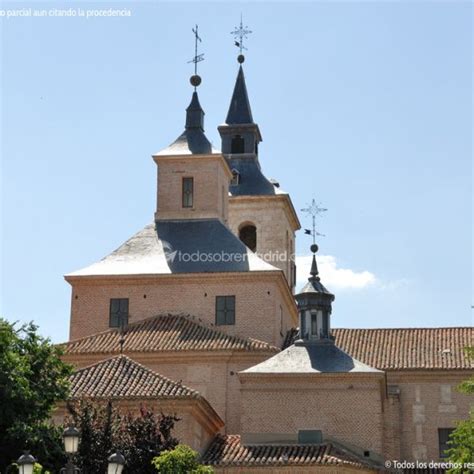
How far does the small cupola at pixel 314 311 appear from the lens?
132 feet

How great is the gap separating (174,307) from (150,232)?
3819 mm

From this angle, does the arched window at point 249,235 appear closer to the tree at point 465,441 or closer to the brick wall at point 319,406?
the brick wall at point 319,406

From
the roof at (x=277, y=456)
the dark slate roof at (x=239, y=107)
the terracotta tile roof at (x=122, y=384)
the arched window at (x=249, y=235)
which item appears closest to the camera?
the terracotta tile roof at (x=122, y=384)

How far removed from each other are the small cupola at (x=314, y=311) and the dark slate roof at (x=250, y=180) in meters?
13.3

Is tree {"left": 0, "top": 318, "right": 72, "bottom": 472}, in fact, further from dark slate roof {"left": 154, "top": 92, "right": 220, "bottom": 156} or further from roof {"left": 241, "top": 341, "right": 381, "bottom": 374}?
dark slate roof {"left": 154, "top": 92, "right": 220, "bottom": 156}

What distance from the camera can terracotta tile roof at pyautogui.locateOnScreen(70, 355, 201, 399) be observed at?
3381 centimetres

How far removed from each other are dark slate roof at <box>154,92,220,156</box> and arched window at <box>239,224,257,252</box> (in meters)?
7.98

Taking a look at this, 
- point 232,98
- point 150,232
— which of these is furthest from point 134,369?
point 232,98

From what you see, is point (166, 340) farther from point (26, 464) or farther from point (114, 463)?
point (26, 464)

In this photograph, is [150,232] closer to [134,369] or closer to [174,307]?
[174,307]

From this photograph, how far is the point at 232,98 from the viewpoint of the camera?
60.1 metres

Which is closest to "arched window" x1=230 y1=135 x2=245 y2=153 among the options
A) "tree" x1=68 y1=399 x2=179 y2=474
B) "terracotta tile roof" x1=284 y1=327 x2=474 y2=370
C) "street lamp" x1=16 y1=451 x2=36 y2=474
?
"terracotta tile roof" x1=284 y1=327 x2=474 y2=370

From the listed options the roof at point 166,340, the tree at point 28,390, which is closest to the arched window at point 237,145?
the roof at point 166,340

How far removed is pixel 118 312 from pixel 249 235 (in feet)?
41.6
